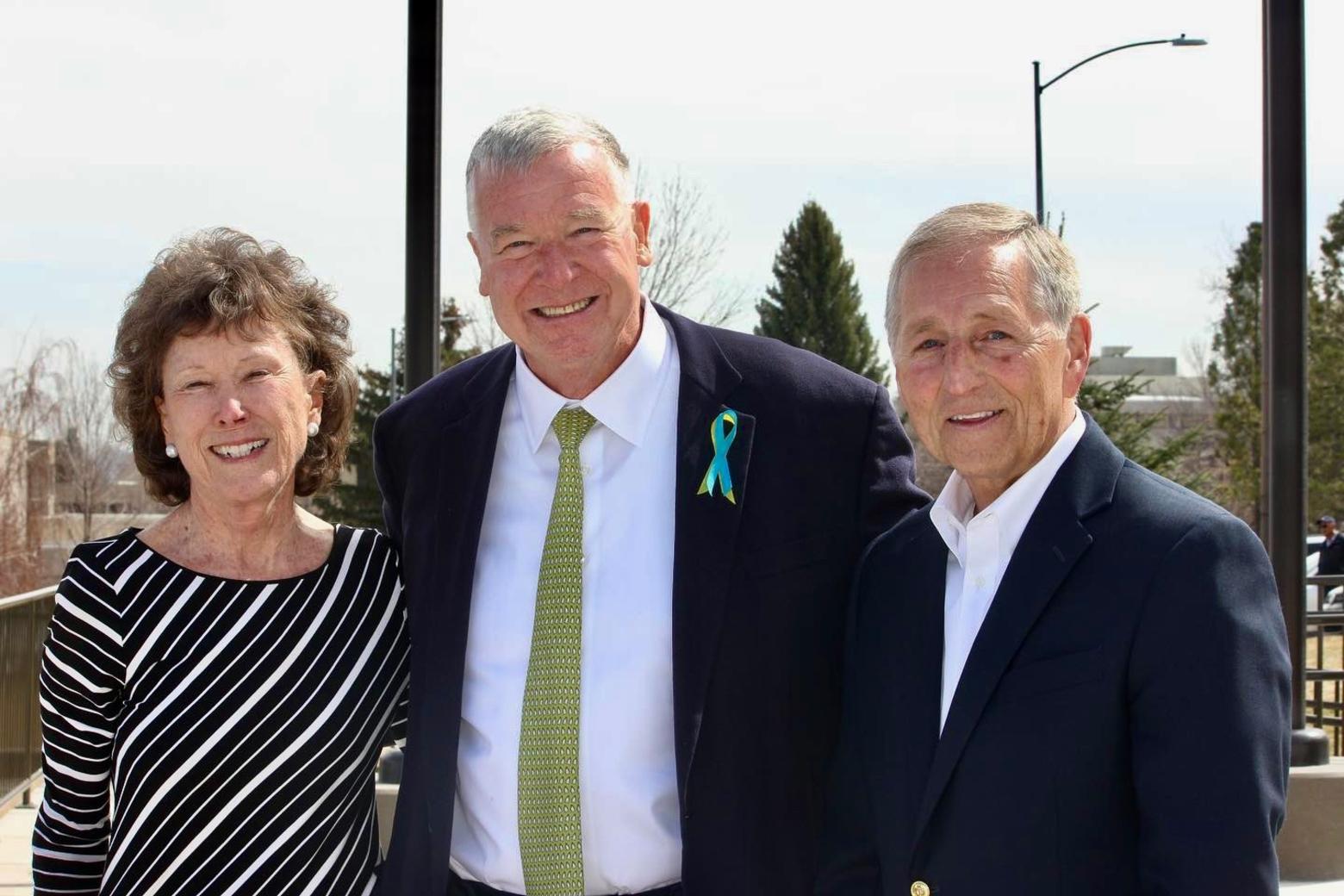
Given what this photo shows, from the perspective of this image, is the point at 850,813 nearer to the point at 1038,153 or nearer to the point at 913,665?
the point at 913,665

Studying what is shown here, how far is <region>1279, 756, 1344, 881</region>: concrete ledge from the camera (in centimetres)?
561

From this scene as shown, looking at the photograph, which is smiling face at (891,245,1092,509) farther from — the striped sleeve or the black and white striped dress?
the striped sleeve

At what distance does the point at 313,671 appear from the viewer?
264 centimetres

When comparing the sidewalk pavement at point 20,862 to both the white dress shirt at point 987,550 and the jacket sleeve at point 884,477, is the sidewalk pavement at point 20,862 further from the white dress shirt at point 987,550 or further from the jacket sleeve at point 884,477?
the white dress shirt at point 987,550

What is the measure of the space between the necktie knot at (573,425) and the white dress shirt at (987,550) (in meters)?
0.86

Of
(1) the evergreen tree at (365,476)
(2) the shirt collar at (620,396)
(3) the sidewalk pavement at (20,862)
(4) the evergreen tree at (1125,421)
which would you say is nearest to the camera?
(2) the shirt collar at (620,396)

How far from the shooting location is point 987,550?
217cm

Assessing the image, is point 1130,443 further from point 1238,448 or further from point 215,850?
point 1238,448

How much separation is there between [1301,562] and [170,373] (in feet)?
15.4

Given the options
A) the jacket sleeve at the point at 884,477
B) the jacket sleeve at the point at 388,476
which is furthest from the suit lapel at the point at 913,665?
the jacket sleeve at the point at 388,476

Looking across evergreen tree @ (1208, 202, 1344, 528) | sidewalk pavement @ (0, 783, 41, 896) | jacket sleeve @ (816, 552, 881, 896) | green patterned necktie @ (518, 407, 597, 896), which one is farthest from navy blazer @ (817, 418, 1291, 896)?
evergreen tree @ (1208, 202, 1344, 528)

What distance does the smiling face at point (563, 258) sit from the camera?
8.80 ft

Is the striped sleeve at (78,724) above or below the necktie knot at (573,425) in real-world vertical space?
below

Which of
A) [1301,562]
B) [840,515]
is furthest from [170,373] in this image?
[1301,562]
